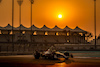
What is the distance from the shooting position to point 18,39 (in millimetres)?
72250

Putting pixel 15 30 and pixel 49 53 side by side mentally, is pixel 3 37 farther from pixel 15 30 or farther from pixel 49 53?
pixel 49 53

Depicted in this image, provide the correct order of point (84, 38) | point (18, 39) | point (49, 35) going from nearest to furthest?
point (18, 39), point (49, 35), point (84, 38)

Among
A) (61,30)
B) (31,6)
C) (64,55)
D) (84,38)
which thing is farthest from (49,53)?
(84,38)

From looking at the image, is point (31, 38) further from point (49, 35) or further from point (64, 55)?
point (64, 55)

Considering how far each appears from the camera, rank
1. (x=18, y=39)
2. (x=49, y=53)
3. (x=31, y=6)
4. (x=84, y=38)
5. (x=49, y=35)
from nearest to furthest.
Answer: (x=49, y=53), (x=31, y=6), (x=18, y=39), (x=49, y=35), (x=84, y=38)

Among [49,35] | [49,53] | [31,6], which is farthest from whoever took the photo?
[49,35]

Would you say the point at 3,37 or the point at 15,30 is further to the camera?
the point at 15,30

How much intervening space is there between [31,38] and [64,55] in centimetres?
4948

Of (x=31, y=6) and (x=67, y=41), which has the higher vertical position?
(x=31, y=6)

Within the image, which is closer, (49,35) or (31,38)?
(31,38)

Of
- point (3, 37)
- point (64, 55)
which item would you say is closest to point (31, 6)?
point (3, 37)

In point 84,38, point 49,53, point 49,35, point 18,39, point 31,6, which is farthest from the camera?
point 84,38

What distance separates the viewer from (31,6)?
65.2m

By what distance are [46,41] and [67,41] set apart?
8.13 meters
